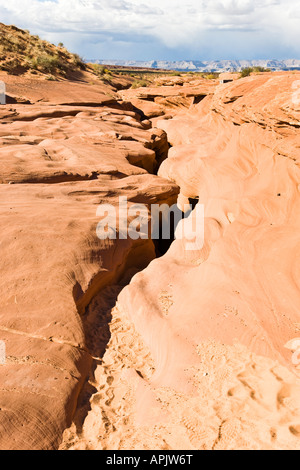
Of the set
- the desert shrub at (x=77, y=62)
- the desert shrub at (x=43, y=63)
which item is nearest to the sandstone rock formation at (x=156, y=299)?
the desert shrub at (x=43, y=63)

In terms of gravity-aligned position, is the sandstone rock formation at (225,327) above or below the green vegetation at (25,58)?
below

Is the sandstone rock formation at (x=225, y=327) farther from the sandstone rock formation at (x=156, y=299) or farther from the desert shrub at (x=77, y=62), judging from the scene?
the desert shrub at (x=77, y=62)

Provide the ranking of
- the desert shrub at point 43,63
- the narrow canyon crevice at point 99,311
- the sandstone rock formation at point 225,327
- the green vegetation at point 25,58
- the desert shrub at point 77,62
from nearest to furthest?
→ the sandstone rock formation at point 225,327, the narrow canyon crevice at point 99,311, the green vegetation at point 25,58, the desert shrub at point 43,63, the desert shrub at point 77,62

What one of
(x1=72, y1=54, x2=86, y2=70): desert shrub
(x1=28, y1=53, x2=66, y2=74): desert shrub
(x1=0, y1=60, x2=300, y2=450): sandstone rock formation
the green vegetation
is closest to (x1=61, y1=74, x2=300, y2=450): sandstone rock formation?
(x1=0, y1=60, x2=300, y2=450): sandstone rock formation

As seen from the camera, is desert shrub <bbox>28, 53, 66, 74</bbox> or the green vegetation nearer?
the green vegetation

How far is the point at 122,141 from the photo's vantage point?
34.7 feet

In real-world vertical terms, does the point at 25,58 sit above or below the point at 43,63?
above

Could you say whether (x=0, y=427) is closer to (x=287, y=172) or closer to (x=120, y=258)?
(x=120, y=258)

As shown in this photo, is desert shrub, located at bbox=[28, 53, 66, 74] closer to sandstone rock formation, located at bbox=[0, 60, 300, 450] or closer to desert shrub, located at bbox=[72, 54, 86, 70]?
desert shrub, located at bbox=[72, 54, 86, 70]

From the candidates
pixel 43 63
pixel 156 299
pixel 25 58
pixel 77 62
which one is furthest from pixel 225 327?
pixel 77 62

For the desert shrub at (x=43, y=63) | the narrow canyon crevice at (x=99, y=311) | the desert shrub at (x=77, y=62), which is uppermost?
the desert shrub at (x=77, y=62)

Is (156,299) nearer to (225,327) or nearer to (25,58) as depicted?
(225,327)
